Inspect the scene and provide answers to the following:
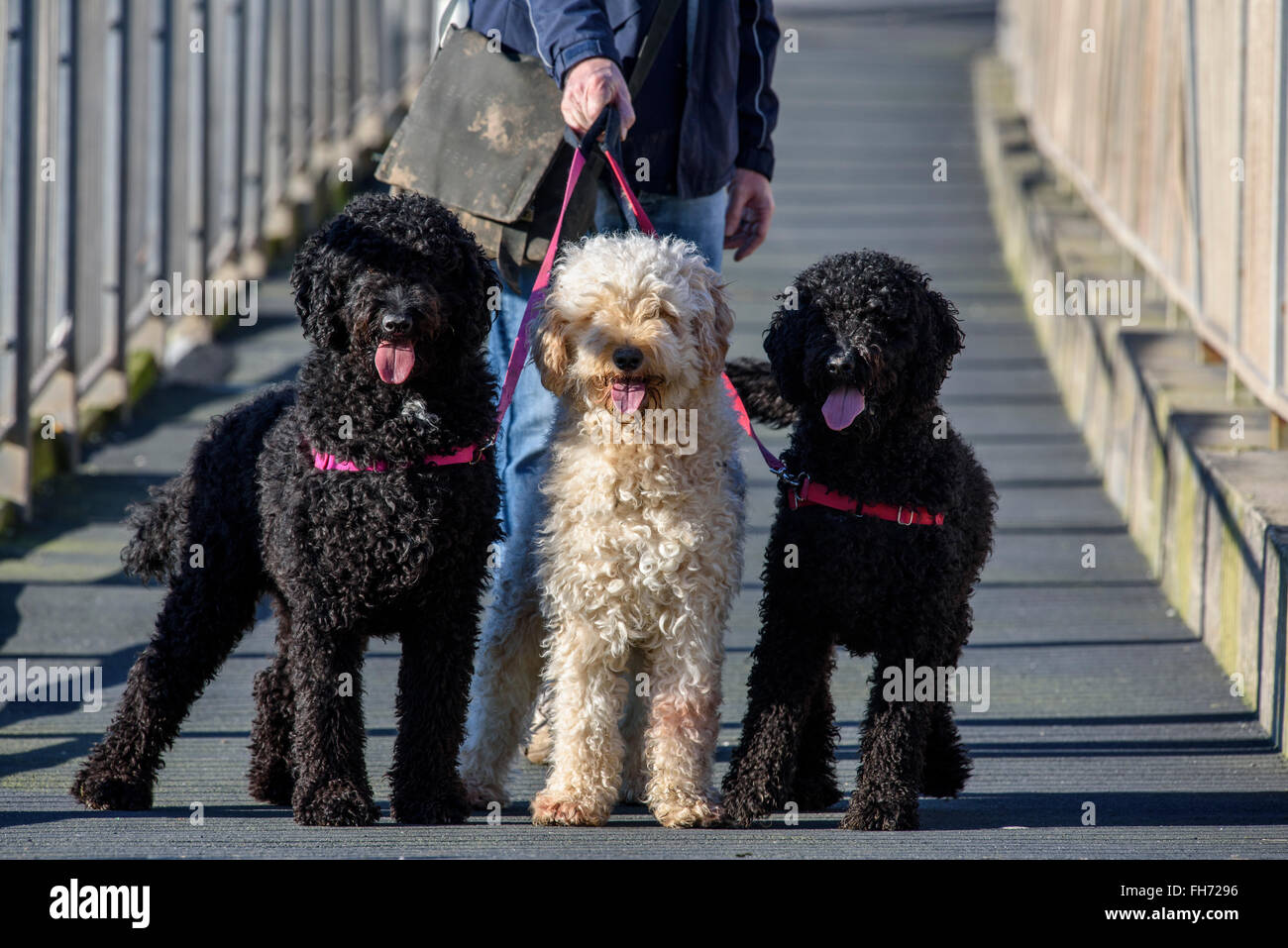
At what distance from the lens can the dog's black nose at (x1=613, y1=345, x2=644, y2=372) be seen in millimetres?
3781

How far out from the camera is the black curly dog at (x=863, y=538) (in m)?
3.81

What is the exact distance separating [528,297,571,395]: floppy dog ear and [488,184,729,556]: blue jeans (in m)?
0.45

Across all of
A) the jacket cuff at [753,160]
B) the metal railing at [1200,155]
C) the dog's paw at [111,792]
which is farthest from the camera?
the metal railing at [1200,155]

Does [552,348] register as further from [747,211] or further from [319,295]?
[747,211]

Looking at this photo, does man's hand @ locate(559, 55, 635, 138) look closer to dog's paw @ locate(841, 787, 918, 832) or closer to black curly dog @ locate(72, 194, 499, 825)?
black curly dog @ locate(72, 194, 499, 825)

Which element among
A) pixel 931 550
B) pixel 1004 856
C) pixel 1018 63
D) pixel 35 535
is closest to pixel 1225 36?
pixel 931 550

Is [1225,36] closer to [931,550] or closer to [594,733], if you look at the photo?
[931,550]

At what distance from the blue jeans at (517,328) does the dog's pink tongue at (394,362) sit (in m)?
0.77

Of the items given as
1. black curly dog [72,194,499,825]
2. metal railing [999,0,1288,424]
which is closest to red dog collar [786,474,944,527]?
black curly dog [72,194,499,825]

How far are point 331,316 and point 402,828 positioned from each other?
1.15 metres

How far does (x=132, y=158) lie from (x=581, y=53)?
19.5 ft

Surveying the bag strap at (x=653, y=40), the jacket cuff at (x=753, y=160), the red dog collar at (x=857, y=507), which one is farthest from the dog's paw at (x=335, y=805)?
the jacket cuff at (x=753, y=160)

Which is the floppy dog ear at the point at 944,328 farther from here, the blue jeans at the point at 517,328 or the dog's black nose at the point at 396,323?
the dog's black nose at the point at 396,323

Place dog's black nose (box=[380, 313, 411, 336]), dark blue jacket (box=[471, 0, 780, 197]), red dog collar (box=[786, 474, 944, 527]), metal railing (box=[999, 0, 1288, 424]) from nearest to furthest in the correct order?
dog's black nose (box=[380, 313, 411, 336]) → red dog collar (box=[786, 474, 944, 527]) → dark blue jacket (box=[471, 0, 780, 197]) → metal railing (box=[999, 0, 1288, 424])
